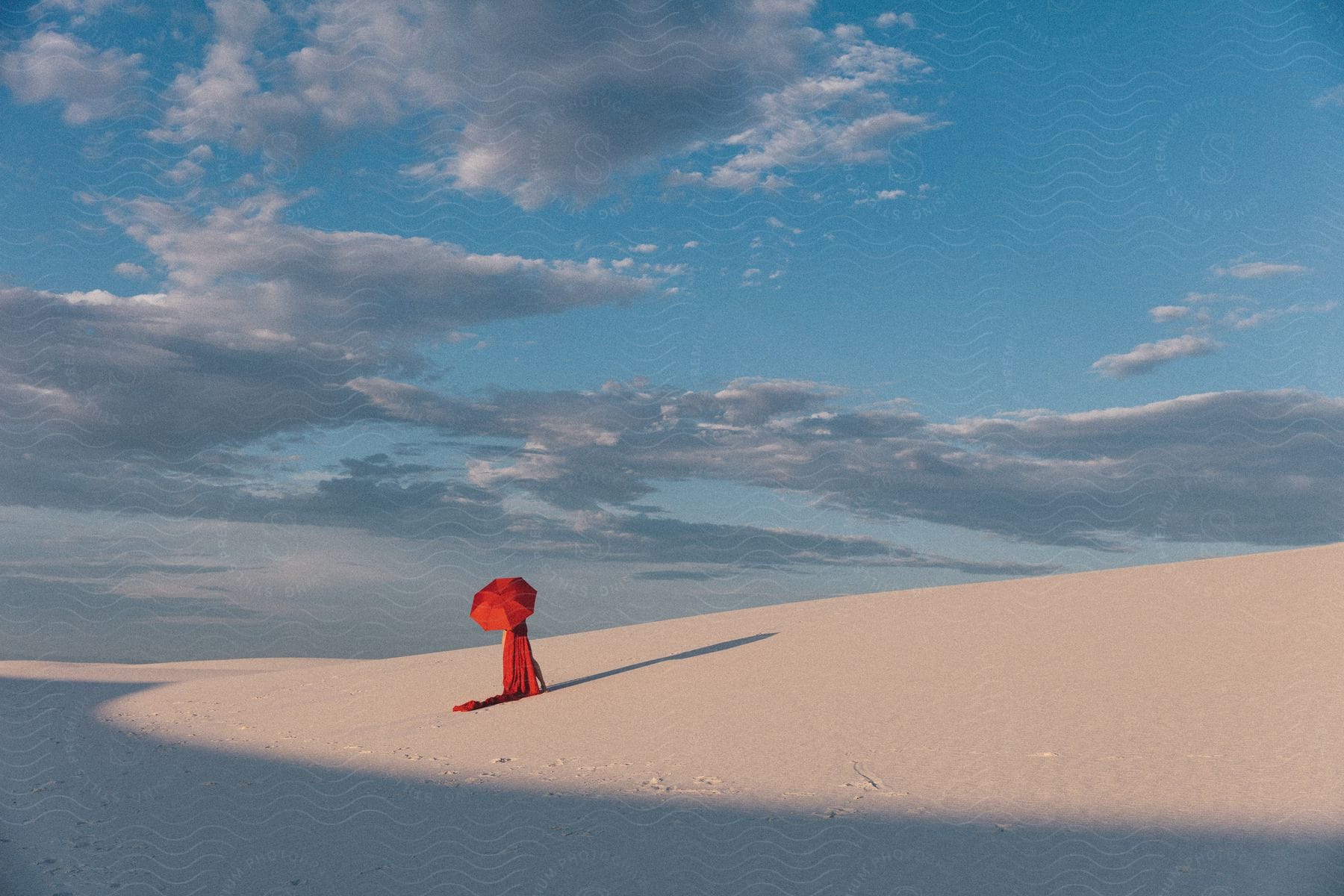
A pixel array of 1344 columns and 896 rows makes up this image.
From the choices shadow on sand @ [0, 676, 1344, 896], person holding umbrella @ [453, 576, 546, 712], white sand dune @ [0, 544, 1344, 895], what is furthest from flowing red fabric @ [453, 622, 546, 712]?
shadow on sand @ [0, 676, 1344, 896]

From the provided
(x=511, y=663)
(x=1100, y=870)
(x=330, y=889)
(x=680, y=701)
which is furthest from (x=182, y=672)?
(x=1100, y=870)

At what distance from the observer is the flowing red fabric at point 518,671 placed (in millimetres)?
15789

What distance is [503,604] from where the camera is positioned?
1541 centimetres

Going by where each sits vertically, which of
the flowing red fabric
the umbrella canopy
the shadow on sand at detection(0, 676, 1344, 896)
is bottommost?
the shadow on sand at detection(0, 676, 1344, 896)

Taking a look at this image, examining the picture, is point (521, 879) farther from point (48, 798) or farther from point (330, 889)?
point (48, 798)

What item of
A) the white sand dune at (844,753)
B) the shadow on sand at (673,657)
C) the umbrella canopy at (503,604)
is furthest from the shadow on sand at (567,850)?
the shadow on sand at (673,657)

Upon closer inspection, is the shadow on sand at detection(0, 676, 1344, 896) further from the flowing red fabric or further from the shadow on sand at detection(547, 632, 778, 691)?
the shadow on sand at detection(547, 632, 778, 691)

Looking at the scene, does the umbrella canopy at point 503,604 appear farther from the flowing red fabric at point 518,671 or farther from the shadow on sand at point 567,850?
the shadow on sand at point 567,850

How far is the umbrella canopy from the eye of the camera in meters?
15.4

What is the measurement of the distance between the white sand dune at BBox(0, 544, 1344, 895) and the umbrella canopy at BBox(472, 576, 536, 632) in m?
1.45

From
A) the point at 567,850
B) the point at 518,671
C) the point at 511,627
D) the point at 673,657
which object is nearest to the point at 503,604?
the point at 511,627

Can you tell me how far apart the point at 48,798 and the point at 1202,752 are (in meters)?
13.7

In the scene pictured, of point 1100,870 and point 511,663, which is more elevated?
point 511,663

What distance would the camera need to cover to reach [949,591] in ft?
74.5
